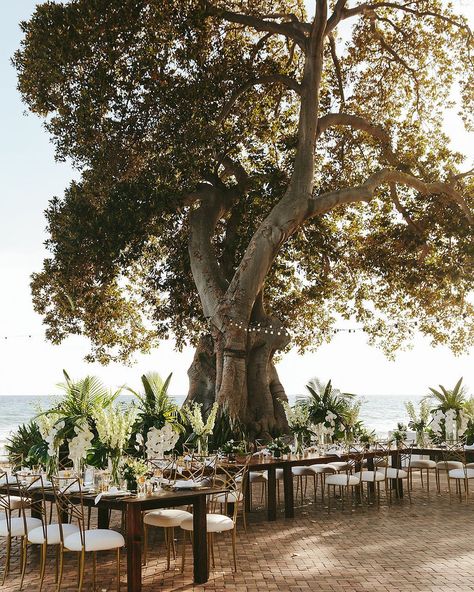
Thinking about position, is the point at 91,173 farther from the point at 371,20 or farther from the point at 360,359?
the point at 360,359

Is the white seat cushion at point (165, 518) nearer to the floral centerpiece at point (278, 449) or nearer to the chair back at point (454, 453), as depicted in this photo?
the floral centerpiece at point (278, 449)

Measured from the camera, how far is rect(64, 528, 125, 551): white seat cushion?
5.86 metres

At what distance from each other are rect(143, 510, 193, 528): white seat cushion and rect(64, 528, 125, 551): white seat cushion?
91 cm

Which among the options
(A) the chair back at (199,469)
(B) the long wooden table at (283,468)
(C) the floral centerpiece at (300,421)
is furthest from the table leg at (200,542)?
(C) the floral centerpiece at (300,421)

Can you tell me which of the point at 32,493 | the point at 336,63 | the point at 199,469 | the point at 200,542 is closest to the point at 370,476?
the point at 199,469

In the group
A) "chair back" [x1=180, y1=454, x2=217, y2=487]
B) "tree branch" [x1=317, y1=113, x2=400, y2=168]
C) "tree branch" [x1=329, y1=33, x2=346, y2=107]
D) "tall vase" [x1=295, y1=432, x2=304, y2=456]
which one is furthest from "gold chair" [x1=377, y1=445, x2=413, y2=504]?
"tree branch" [x1=329, y1=33, x2=346, y2=107]

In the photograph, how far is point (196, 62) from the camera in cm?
1348

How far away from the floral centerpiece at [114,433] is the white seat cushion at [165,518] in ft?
1.66

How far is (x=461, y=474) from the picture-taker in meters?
10.8

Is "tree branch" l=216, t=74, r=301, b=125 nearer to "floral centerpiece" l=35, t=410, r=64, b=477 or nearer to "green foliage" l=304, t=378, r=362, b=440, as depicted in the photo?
"green foliage" l=304, t=378, r=362, b=440

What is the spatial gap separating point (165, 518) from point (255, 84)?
397 inches

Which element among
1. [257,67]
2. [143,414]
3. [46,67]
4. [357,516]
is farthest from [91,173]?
[357,516]

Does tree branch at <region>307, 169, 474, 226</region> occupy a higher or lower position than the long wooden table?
higher

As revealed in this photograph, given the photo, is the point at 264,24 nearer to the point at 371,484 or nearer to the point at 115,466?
the point at 371,484
